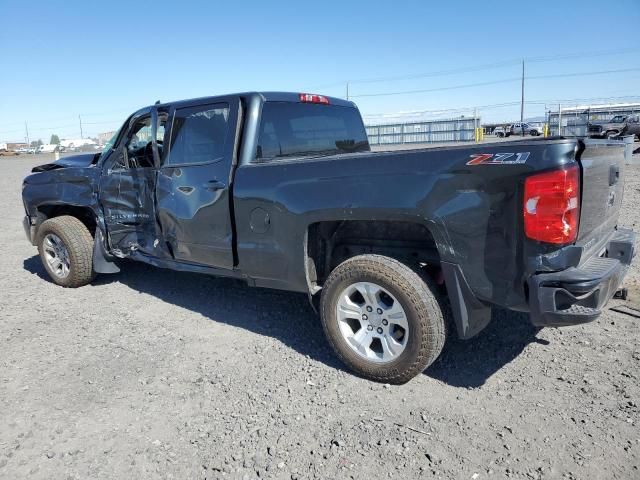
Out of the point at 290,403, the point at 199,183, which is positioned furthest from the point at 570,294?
the point at 199,183

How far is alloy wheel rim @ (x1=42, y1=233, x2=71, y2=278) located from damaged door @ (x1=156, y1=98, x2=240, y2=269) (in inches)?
73.6

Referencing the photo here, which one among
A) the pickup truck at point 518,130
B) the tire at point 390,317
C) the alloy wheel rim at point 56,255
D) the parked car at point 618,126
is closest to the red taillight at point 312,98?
the tire at point 390,317

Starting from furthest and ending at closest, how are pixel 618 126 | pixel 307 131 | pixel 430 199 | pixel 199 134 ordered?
pixel 618 126 < pixel 307 131 < pixel 199 134 < pixel 430 199

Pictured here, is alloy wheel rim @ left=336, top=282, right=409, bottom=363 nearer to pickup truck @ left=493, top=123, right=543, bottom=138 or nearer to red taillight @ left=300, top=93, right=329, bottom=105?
red taillight @ left=300, top=93, right=329, bottom=105

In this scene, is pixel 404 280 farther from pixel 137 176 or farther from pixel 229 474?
→ pixel 137 176

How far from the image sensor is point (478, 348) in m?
3.70

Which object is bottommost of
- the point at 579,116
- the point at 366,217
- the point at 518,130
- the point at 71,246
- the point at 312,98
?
the point at 71,246

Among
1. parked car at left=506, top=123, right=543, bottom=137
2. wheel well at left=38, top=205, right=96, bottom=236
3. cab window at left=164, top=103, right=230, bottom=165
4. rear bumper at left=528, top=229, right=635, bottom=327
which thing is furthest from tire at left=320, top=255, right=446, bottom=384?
parked car at left=506, top=123, right=543, bottom=137

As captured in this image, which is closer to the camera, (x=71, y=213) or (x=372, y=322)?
(x=372, y=322)

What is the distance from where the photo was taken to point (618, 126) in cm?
3086

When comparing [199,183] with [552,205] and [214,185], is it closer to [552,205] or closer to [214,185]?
[214,185]

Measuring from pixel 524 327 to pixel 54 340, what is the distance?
391cm

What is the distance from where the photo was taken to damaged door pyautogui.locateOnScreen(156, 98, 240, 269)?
387 cm

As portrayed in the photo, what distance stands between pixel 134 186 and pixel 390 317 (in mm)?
2888
